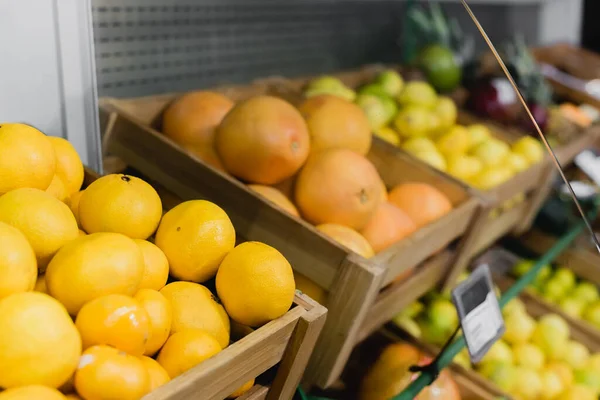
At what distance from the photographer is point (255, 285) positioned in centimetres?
76

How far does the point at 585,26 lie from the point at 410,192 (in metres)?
3.16

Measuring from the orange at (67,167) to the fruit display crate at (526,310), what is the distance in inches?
38.3

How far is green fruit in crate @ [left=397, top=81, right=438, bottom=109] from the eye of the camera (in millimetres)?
1909

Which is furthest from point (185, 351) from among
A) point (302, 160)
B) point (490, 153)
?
point (490, 153)

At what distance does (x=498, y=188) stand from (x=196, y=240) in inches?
38.9

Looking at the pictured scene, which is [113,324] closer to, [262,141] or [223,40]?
[262,141]

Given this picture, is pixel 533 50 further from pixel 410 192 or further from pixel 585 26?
pixel 410 192

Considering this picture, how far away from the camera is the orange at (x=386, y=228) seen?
1194 mm

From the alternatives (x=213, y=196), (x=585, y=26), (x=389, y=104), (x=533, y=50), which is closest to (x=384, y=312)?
(x=213, y=196)

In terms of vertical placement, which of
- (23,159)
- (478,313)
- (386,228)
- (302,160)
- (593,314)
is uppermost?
(23,159)

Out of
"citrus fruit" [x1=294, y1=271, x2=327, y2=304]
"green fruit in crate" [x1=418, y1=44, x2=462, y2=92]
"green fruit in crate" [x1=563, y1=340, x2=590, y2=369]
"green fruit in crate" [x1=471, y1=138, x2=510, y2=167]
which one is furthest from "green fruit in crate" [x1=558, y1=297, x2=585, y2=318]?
"citrus fruit" [x1=294, y1=271, x2=327, y2=304]

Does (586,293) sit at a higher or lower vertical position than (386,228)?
lower

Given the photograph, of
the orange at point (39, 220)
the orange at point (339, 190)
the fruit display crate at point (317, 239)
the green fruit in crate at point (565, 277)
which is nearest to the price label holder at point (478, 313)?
the fruit display crate at point (317, 239)

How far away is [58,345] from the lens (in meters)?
0.60
